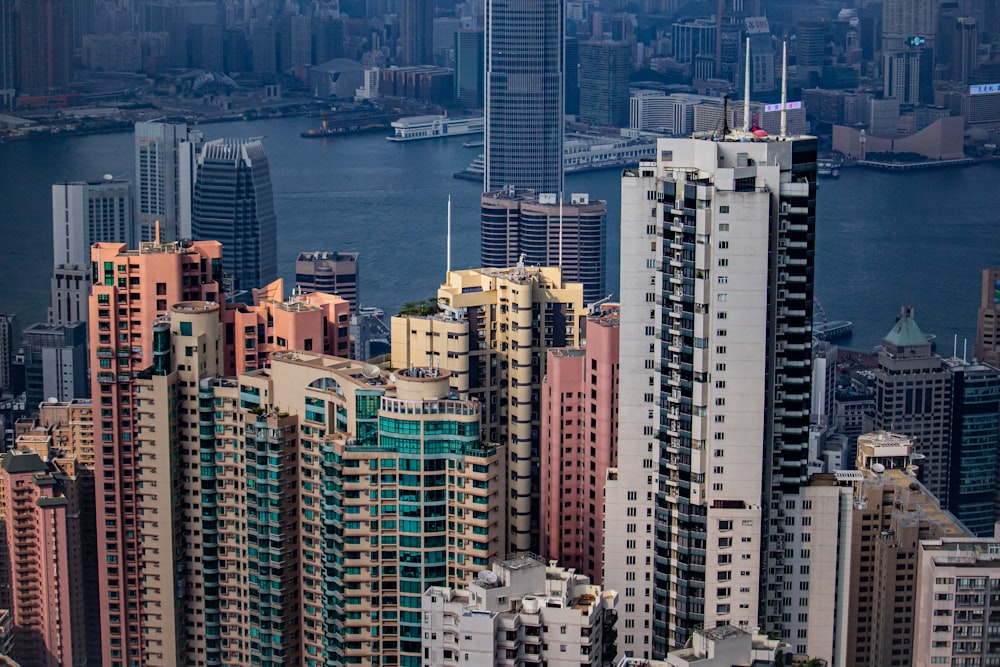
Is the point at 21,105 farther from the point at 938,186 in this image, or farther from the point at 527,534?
the point at 527,534

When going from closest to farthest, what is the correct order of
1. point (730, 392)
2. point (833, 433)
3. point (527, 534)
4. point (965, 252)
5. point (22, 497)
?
point (730, 392) → point (527, 534) → point (22, 497) → point (833, 433) → point (965, 252)

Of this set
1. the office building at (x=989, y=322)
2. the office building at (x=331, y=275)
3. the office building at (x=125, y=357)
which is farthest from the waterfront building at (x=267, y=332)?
the office building at (x=331, y=275)

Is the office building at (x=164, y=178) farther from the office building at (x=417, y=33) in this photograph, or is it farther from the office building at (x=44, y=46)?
the office building at (x=417, y=33)

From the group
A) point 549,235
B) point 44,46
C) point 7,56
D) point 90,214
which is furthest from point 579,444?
point 44,46

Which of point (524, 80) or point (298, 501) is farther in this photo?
point (524, 80)

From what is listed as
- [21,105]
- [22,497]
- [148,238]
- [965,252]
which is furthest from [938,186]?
[22,497]

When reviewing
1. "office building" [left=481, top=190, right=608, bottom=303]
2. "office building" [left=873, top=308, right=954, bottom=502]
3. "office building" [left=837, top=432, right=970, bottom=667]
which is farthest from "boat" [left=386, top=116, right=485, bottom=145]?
"office building" [left=837, top=432, right=970, bottom=667]

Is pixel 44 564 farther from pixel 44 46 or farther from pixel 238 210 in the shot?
pixel 44 46
